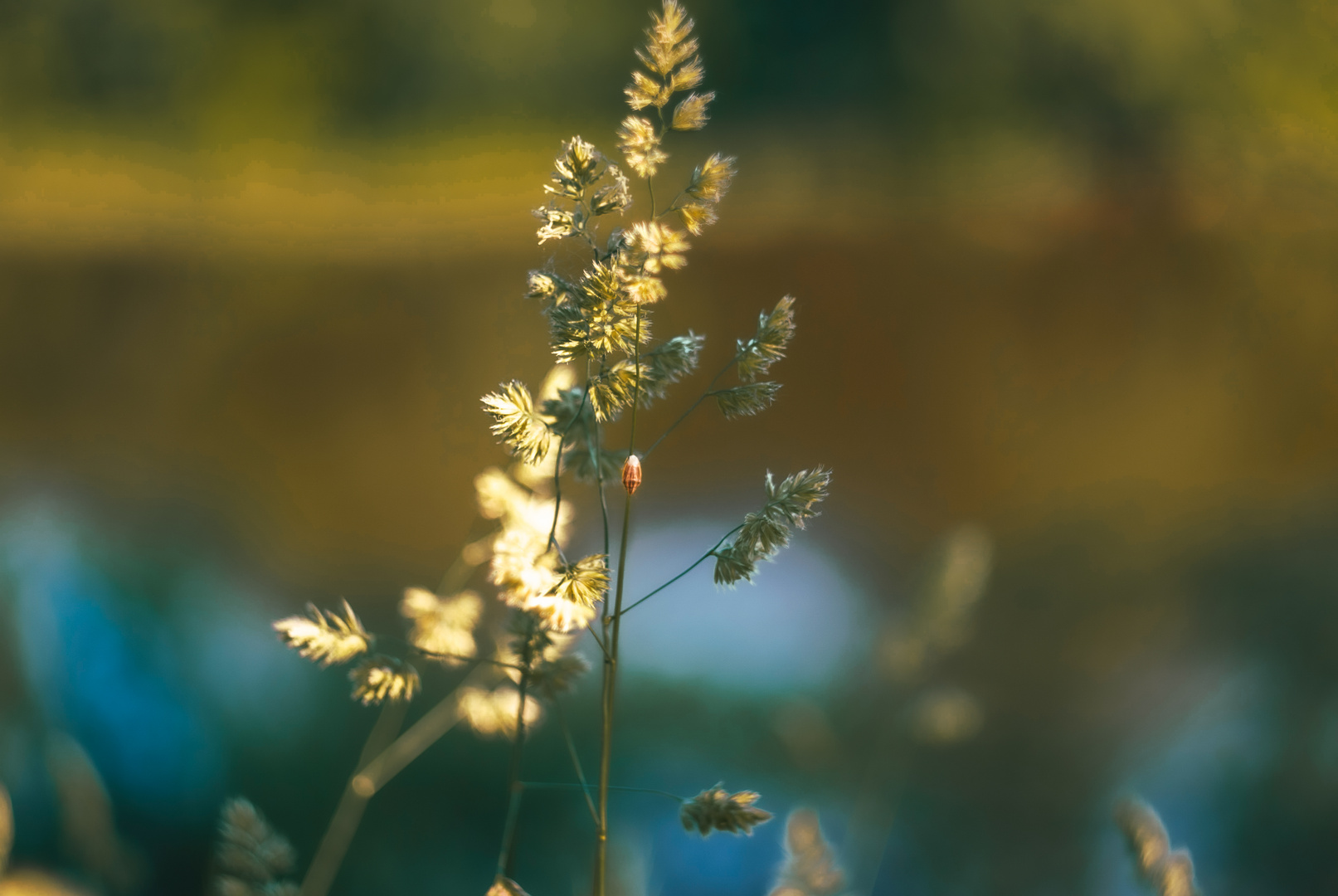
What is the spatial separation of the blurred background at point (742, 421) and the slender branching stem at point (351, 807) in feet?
0.07

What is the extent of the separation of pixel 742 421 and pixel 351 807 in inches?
20.8

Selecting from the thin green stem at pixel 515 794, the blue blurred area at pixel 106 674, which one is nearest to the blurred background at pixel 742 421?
the blue blurred area at pixel 106 674

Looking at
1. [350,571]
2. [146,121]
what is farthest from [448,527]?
[146,121]

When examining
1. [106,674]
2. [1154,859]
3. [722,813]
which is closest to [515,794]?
[722,813]

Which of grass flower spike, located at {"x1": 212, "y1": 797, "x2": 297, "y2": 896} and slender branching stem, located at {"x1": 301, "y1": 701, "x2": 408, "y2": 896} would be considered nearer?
grass flower spike, located at {"x1": 212, "y1": 797, "x2": 297, "y2": 896}

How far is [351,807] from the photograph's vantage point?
0.71 m

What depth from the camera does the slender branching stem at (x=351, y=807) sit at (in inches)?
26.0

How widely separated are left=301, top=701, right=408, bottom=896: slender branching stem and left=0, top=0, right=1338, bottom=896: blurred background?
0.02m

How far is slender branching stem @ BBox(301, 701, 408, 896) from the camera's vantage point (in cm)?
66

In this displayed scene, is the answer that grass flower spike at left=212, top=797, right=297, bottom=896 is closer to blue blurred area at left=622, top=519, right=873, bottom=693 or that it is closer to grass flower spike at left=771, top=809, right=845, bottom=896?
grass flower spike at left=771, top=809, right=845, bottom=896

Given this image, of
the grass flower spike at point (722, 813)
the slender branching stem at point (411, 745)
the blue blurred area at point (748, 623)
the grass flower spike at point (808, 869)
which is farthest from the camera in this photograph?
the blue blurred area at point (748, 623)

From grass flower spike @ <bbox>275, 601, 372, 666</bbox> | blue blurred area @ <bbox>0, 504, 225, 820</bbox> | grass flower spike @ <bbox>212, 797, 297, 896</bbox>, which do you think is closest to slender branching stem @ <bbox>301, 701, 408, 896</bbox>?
blue blurred area @ <bbox>0, 504, 225, 820</bbox>

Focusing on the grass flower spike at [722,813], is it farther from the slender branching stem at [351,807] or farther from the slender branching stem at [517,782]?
the slender branching stem at [351,807]

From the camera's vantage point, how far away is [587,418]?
0.31 meters
